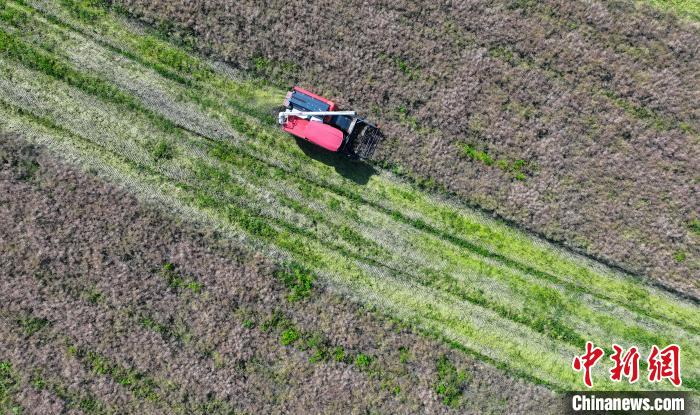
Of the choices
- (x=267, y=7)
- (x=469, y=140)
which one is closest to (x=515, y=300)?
(x=469, y=140)

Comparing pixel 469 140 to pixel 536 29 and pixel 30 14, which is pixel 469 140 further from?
pixel 30 14

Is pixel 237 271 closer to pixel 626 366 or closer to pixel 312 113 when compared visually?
pixel 312 113

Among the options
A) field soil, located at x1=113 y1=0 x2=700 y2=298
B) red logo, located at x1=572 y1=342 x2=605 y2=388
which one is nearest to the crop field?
red logo, located at x1=572 y1=342 x2=605 y2=388

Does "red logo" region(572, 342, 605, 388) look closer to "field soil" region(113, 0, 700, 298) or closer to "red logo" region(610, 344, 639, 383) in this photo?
"red logo" region(610, 344, 639, 383)

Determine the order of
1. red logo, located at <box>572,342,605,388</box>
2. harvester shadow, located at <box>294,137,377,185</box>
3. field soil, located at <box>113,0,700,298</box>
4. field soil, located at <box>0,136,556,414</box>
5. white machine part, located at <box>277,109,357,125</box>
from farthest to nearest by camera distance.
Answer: red logo, located at <box>572,342,605,388</box>
harvester shadow, located at <box>294,137,377,185</box>
field soil, located at <box>113,0,700,298</box>
field soil, located at <box>0,136,556,414</box>
white machine part, located at <box>277,109,357,125</box>
